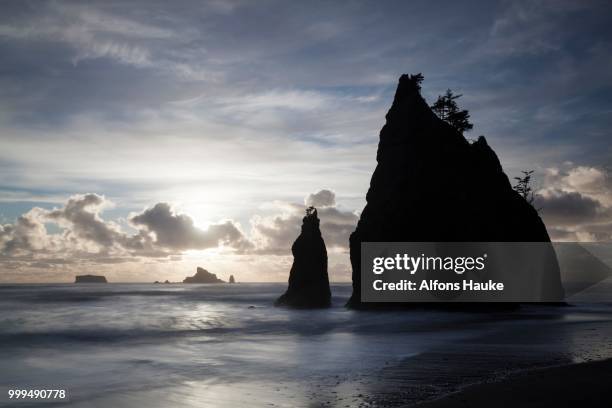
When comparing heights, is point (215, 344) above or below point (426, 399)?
below

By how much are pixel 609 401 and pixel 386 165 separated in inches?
1954

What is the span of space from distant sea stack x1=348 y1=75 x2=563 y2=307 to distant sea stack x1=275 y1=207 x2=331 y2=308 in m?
5.87

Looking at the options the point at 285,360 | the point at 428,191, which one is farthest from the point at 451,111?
the point at 285,360

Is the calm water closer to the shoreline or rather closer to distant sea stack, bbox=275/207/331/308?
the shoreline

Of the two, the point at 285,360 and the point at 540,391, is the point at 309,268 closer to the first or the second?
the point at 285,360

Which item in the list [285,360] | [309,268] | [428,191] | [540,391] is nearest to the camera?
[540,391]

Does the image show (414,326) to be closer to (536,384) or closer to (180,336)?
(180,336)

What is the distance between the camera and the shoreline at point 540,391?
40.3 ft

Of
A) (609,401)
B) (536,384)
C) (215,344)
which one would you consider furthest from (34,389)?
(609,401)

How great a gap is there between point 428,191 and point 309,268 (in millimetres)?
18173

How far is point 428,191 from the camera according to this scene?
2231 inches

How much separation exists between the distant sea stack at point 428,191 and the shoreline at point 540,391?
39.8 m

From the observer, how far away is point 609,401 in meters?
12.0

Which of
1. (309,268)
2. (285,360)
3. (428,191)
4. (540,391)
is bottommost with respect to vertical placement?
(285,360)
